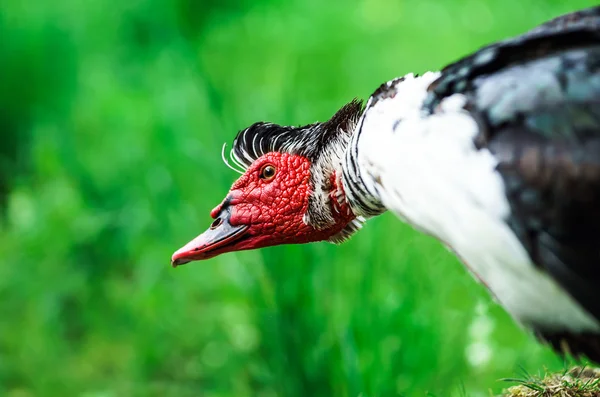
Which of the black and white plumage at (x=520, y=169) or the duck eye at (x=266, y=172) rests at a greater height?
the duck eye at (x=266, y=172)

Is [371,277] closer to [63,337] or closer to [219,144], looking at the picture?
[219,144]

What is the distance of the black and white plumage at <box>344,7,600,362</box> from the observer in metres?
1.41

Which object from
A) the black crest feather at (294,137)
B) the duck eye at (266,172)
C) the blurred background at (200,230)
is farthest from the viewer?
the blurred background at (200,230)

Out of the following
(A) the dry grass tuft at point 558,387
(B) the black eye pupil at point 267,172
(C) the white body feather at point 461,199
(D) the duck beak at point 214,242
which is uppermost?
(B) the black eye pupil at point 267,172

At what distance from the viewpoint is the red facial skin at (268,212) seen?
6.34 ft

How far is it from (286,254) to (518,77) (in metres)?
1.28

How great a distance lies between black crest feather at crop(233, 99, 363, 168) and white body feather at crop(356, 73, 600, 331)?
220 mm

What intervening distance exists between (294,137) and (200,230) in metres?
1.64

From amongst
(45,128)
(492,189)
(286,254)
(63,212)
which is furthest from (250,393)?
(45,128)

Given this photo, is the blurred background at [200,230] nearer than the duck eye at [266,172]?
No

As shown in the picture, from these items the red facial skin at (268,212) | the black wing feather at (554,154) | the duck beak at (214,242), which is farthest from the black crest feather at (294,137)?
the black wing feather at (554,154)

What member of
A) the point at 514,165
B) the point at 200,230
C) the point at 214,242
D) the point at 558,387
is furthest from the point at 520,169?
the point at 200,230

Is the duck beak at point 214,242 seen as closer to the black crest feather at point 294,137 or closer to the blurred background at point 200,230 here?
the black crest feather at point 294,137

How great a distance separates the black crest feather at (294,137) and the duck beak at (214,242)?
0.51ft
